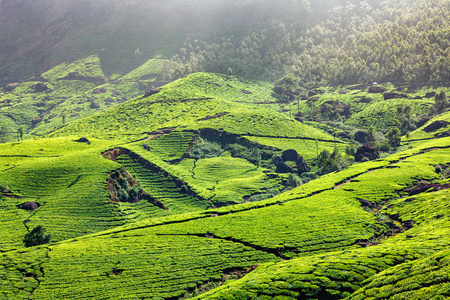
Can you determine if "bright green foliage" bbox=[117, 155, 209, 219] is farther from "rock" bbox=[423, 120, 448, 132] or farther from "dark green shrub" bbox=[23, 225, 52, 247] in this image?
"rock" bbox=[423, 120, 448, 132]

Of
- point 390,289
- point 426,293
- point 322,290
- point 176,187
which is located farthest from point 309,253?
point 176,187

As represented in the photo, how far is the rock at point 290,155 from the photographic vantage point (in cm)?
16262

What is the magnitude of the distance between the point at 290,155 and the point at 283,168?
13.0 meters

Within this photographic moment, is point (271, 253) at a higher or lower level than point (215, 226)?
higher

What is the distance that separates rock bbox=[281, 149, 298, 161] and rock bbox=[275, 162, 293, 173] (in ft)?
31.2

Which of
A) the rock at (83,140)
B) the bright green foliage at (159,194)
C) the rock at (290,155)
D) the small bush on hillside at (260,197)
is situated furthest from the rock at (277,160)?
the rock at (83,140)

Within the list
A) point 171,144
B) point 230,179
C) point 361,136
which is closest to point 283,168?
point 230,179

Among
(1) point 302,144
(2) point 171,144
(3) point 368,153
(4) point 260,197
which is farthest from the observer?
(1) point 302,144

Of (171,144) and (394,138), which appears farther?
(394,138)

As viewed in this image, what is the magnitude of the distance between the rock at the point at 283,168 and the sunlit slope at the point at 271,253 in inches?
2011

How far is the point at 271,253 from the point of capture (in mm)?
67375

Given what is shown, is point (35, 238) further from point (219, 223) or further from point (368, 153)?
point (368, 153)

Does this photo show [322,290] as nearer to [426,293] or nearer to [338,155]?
[426,293]

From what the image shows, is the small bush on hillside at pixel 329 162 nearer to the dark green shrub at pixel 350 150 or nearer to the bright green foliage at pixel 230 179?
the dark green shrub at pixel 350 150
